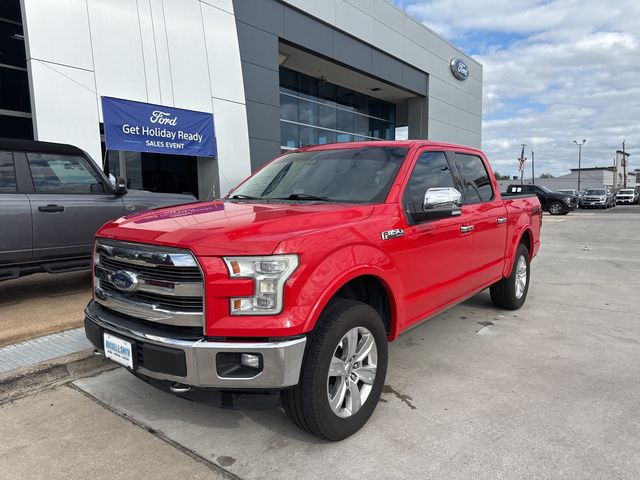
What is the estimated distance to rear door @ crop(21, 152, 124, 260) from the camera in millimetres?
5555

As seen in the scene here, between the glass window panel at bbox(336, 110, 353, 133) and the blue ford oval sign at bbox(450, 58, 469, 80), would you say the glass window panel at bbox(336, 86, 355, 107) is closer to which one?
the glass window panel at bbox(336, 110, 353, 133)

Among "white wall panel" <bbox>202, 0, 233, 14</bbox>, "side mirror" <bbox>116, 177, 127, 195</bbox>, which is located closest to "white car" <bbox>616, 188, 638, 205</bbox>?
"white wall panel" <bbox>202, 0, 233, 14</bbox>

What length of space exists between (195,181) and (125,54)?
4.85m

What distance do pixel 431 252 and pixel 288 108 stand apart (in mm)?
17824

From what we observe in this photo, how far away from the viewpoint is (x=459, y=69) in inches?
1073

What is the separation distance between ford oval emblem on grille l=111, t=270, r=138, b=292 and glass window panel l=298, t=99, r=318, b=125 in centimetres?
1907

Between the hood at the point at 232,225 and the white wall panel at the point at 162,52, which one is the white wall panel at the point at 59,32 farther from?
the hood at the point at 232,225

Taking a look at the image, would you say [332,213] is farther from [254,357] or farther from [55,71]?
[55,71]

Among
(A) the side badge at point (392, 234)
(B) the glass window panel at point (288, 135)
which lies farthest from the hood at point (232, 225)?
(B) the glass window panel at point (288, 135)

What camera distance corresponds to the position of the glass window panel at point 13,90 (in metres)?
14.4

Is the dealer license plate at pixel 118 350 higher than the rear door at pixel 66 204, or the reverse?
the rear door at pixel 66 204

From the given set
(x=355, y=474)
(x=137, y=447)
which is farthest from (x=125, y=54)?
(x=355, y=474)

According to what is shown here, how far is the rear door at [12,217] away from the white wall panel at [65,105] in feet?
15.5

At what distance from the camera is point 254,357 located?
2.42 meters
